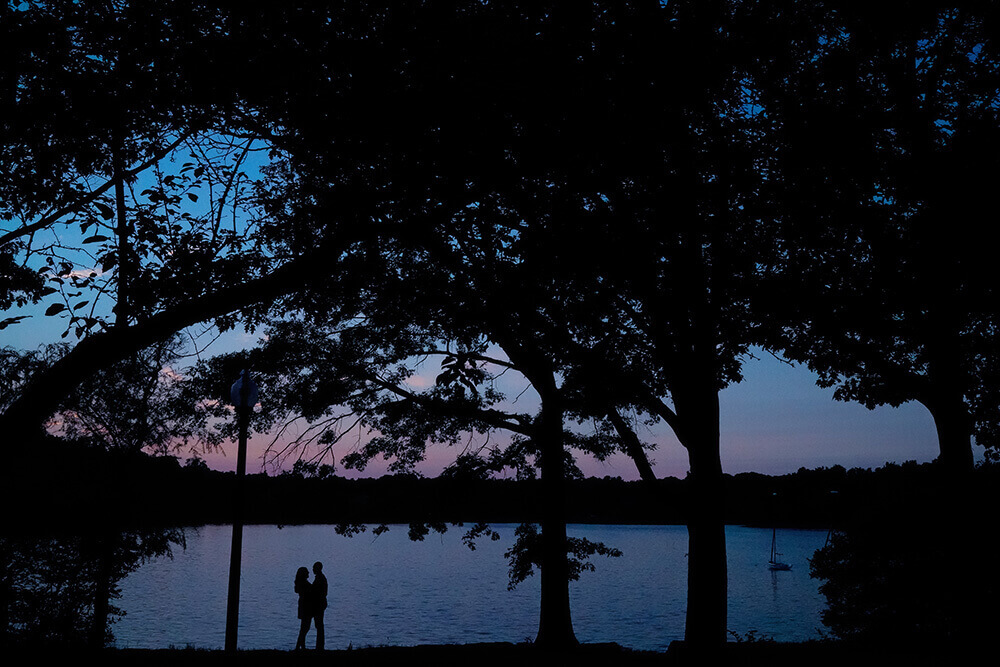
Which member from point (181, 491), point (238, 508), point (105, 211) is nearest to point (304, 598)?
point (181, 491)

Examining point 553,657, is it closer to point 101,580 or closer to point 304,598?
point 304,598

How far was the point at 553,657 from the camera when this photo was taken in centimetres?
1678

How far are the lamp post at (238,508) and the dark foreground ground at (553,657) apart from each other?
51 cm

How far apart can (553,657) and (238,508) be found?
Result: 8723mm

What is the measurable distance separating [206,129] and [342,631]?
1507 inches

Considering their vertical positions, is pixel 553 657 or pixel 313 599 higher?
pixel 313 599

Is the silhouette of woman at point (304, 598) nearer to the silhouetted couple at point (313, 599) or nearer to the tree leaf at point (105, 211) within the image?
the silhouetted couple at point (313, 599)

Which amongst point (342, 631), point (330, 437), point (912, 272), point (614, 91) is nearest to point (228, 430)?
point (330, 437)

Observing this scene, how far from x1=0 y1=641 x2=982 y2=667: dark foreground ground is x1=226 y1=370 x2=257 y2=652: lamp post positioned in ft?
1.66

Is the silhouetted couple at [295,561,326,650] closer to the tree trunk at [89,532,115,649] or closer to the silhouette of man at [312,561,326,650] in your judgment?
the silhouette of man at [312,561,326,650]

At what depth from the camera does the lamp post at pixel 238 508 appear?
36.3ft

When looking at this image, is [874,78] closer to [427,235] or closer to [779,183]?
[779,183]

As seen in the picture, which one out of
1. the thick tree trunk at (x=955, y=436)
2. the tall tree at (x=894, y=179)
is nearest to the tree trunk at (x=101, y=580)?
the tall tree at (x=894, y=179)

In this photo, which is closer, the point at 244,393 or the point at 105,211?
the point at 105,211
